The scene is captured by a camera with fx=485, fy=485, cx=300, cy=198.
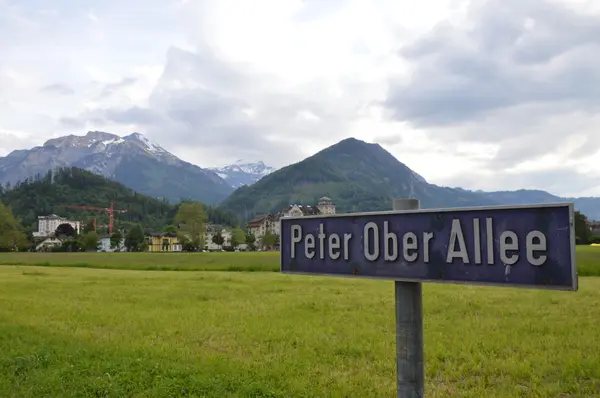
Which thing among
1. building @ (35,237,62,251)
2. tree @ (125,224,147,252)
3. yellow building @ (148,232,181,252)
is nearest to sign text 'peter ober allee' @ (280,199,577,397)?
tree @ (125,224,147,252)

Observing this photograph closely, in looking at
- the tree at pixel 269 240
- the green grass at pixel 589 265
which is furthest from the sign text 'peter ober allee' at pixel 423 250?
the tree at pixel 269 240

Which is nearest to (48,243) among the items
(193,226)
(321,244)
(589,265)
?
(193,226)

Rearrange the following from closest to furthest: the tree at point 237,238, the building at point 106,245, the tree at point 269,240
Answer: the tree at point 269,240 → the building at point 106,245 → the tree at point 237,238

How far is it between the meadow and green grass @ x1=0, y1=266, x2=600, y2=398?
3 centimetres

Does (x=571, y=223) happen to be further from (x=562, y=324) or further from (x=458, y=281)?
(x=562, y=324)

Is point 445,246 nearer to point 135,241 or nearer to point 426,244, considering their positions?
point 426,244

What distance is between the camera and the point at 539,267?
3.60 meters

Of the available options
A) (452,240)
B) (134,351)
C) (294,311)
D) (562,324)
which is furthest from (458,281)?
(294,311)

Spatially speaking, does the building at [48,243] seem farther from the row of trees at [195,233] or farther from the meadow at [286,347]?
the meadow at [286,347]

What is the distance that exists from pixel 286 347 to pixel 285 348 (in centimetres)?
10

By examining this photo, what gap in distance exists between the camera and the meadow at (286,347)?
26.9 ft

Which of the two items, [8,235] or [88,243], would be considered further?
[88,243]

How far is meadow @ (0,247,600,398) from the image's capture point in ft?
26.9

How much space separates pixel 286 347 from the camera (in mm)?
11461
